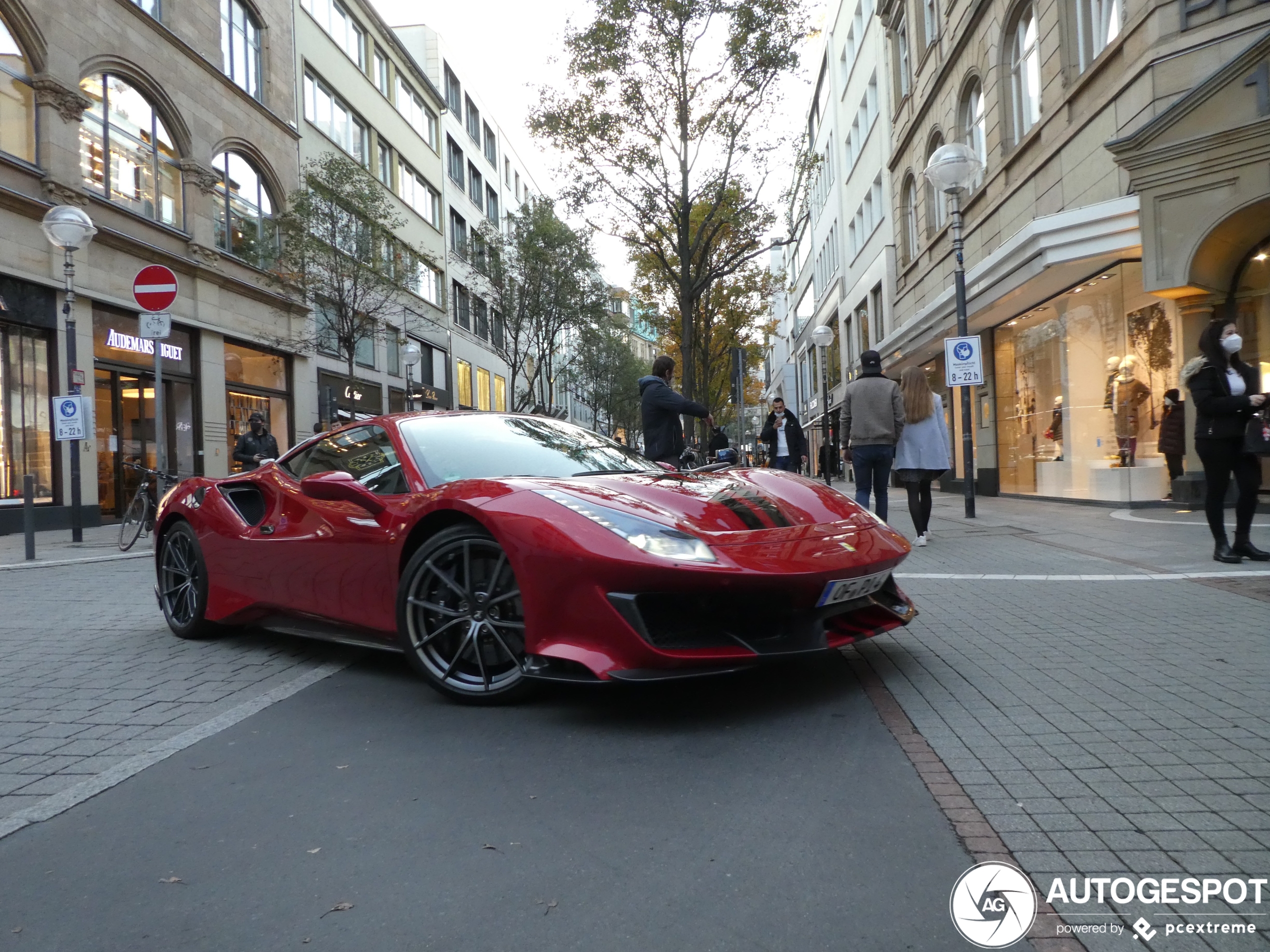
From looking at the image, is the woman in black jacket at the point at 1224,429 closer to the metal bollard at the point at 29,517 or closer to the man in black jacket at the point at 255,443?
the metal bollard at the point at 29,517

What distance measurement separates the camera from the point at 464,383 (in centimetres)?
4141

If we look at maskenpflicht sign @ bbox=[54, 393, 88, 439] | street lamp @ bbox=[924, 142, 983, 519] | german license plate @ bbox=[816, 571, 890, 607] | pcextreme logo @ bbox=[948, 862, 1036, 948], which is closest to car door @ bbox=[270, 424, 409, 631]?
german license plate @ bbox=[816, 571, 890, 607]

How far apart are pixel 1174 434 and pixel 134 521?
12779mm

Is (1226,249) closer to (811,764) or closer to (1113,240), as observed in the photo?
(1113,240)

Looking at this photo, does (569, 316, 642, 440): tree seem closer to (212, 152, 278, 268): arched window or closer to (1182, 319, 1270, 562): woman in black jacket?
(212, 152, 278, 268): arched window

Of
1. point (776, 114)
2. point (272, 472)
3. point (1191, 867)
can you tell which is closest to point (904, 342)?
point (776, 114)

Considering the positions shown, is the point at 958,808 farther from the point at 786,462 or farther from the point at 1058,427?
the point at 1058,427

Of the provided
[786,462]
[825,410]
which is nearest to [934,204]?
[825,410]

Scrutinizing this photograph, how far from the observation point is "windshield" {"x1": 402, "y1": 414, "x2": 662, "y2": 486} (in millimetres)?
4066

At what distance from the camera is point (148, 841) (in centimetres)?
247

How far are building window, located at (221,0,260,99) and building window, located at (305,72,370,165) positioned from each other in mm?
2458

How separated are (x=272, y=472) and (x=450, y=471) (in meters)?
1.39

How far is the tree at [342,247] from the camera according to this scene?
1925 cm

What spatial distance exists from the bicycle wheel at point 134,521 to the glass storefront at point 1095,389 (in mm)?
12512
